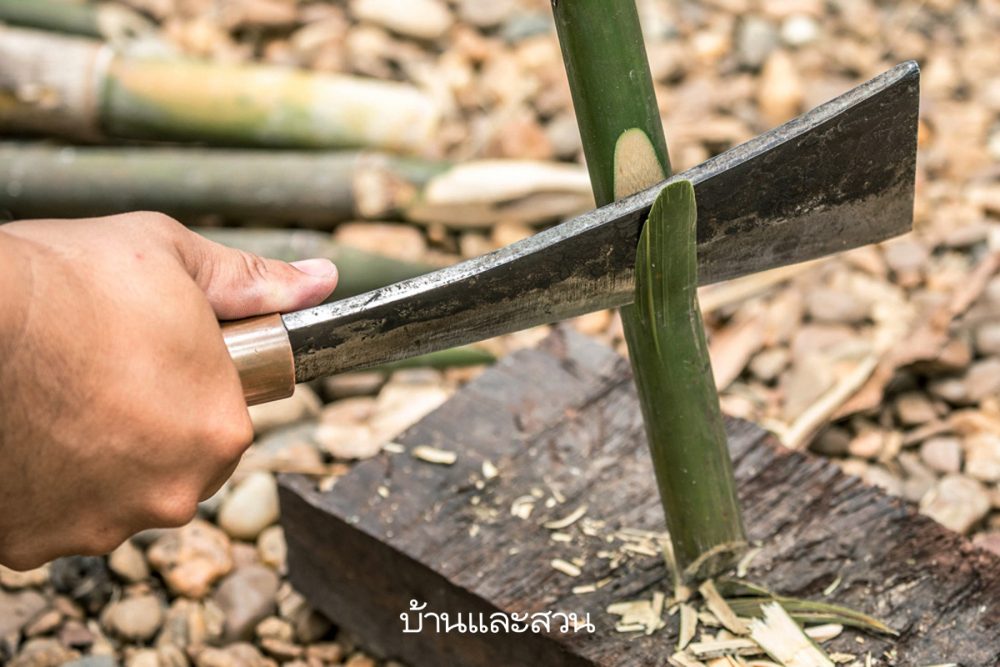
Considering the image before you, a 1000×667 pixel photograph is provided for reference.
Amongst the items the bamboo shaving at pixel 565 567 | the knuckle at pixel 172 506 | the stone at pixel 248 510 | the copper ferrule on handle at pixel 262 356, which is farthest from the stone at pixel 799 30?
the knuckle at pixel 172 506

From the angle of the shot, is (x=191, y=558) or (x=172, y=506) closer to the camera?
(x=172, y=506)

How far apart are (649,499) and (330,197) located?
4.23 ft

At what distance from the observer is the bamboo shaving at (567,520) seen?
5.60 ft

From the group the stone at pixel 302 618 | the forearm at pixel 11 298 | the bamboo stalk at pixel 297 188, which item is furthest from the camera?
the bamboo stalk at pixel 297 188

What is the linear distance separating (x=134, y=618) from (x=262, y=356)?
0.89m

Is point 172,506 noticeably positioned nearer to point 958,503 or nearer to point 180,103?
point 958,503

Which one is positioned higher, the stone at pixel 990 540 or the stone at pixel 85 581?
the stone at pixel 85 581

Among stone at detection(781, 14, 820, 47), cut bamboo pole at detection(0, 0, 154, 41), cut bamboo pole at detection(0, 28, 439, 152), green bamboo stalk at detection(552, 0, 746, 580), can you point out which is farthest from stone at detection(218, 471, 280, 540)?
stone at detection(781, 14, 820, 47)

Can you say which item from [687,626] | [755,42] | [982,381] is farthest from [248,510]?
[755,42]

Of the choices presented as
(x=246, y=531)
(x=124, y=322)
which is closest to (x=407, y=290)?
(x=124, y=322)

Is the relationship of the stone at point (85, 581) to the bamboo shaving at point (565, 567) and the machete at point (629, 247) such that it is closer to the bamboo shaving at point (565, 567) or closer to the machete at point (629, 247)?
the bamboo shaving at point (565, 567)

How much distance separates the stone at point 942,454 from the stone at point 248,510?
3.73ft

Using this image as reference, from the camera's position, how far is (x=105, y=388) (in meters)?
1.09

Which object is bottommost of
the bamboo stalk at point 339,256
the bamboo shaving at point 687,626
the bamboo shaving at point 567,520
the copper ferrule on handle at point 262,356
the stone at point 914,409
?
the stone at point 914,409
